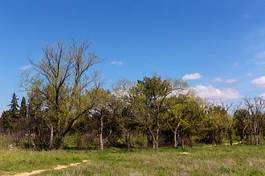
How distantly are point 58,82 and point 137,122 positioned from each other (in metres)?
16.3

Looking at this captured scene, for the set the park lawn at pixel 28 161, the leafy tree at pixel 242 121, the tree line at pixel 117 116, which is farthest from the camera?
the leafy tree at pixel 242 121

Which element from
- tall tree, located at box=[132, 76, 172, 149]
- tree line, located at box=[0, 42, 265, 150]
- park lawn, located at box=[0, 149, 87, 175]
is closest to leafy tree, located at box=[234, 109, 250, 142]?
tree line, located at box=[0, 42, 265, 150]

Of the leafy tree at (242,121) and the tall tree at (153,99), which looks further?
the leafy tree at (242,121)

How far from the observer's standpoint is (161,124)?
63969 millimetres

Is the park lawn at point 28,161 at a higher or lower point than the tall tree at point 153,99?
lower

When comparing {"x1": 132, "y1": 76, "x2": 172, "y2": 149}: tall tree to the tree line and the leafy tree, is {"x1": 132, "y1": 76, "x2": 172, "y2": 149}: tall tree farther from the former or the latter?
the leafy tree

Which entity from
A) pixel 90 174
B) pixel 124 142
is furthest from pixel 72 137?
pixel 90 174

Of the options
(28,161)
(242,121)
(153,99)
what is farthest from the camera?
(242,121)

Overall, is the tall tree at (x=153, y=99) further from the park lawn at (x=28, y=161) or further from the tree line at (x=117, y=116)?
the park lawn at (x=28, y=161)

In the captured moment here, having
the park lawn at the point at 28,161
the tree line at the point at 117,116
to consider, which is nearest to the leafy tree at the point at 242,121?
the tree line at the point at 117,116

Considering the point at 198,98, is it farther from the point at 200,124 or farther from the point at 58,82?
the point at 58,82

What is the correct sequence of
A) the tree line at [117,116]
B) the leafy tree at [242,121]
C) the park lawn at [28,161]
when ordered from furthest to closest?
the leafy tree at [242,121]
the tree line at [117,116]
the park lawn at [28,161]

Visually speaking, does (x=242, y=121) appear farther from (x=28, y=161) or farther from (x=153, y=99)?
(x=28, y=161)

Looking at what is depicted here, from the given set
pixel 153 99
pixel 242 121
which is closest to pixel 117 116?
pixel 153 99
